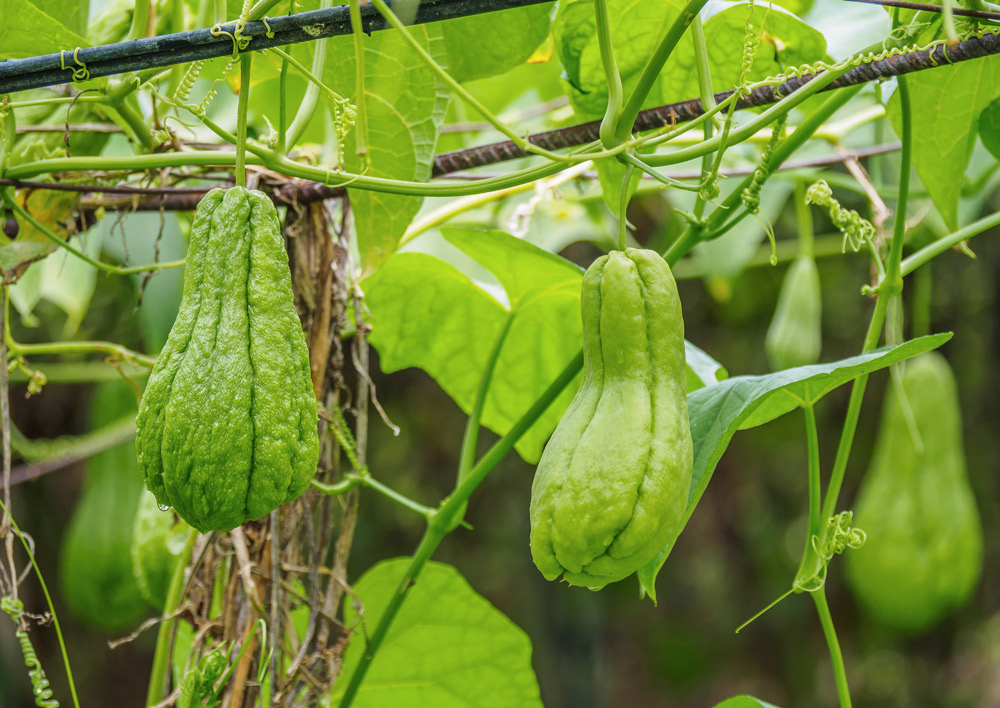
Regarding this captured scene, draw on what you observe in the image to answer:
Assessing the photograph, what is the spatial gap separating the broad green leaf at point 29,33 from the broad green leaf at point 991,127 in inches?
21.9

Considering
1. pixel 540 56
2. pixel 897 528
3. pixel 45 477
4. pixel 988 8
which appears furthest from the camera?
pixel 45 477

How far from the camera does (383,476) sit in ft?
6.71

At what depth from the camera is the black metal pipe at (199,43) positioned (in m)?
0.36

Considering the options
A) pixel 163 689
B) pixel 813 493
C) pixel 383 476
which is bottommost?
pixel 383 476

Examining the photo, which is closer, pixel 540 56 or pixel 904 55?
pixel 904 55

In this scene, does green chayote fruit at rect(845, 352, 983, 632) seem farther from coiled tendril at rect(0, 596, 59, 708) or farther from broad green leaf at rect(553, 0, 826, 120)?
coiled tendril at rect(0, 596, 59, 708)

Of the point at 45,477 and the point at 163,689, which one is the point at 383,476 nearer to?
the point at 45,477

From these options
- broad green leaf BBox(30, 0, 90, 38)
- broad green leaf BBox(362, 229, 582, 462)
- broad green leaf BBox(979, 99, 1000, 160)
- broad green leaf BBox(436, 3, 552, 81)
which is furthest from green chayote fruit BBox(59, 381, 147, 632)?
broad green leaf BBox(979, 99, 1000, 160)

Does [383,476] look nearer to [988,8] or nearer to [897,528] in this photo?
[897,528]

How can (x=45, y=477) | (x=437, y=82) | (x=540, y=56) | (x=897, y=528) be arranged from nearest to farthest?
(x=437, y=82) < (x=540, y=56) < (x=897, y=528) < (x=45, y=477)

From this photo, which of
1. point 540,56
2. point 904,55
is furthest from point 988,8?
point 540,56

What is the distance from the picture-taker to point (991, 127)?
563mm

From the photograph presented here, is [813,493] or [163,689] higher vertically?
[813,493]

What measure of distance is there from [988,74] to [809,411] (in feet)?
0.84
